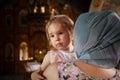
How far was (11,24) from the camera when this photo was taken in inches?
949

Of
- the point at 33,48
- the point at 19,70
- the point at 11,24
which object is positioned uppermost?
the point at 11,24

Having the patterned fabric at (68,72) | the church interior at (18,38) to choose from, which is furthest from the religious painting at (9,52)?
the patterned fabric at (68,72)

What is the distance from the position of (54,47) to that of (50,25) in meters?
0.13

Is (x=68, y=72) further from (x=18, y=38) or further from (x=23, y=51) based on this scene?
(x=18, y=38)

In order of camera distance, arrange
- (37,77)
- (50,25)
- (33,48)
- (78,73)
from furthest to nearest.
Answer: (33,48)
(50,25)
(37,77)
(78,73)

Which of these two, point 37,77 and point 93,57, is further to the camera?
point 37,77

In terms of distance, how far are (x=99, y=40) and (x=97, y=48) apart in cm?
3

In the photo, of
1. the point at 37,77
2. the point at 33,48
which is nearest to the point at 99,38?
the point at 37,77

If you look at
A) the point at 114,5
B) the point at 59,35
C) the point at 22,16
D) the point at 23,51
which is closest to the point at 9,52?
the point at 23,51

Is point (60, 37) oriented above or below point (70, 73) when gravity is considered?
above

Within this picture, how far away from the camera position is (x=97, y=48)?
1.21 m

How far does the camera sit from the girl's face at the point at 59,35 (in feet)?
5.50

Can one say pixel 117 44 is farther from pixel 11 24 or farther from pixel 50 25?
pixel 11 24

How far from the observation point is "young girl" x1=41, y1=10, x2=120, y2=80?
3.96 feet
